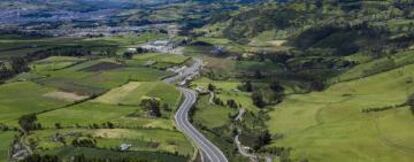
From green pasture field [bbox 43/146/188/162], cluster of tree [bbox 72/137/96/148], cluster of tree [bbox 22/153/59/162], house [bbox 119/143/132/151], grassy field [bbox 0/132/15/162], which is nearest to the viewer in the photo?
cluster of tree [bbox 22/153/59/162]

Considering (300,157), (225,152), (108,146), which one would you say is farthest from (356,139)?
(108,146)

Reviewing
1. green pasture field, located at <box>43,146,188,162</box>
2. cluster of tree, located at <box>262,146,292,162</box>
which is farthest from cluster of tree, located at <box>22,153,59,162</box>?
cluster of tree, located at <box>262,146,292,162</box>

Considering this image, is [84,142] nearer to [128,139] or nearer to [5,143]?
[128,139]

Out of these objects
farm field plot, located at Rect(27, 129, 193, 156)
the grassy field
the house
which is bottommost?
the grassy field

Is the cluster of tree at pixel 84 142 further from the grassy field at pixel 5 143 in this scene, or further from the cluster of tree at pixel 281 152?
the cluster of tree at pixel 281 152

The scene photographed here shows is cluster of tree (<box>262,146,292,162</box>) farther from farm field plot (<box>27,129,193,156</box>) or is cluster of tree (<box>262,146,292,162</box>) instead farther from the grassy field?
the grassy field

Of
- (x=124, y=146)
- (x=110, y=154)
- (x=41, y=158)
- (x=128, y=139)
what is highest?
(x=41, y=158)

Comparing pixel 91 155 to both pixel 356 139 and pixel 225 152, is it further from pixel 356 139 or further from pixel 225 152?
pixel 356 139

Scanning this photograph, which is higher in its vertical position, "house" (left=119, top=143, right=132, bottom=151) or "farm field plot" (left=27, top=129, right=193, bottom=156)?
"house" (left=119, top=143, right=132, bottom=151)

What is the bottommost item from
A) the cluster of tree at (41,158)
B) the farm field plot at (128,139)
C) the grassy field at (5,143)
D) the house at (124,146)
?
the grassy field at (5,143)

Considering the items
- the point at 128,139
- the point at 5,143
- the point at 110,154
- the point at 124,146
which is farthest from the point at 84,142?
the point at 5,143

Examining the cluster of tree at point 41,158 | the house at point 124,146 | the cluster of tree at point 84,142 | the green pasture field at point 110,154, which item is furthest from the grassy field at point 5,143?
the house at point 124,146
